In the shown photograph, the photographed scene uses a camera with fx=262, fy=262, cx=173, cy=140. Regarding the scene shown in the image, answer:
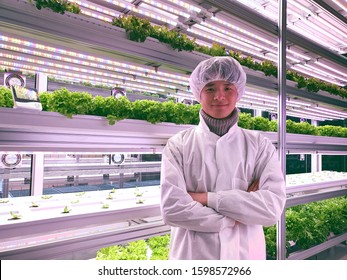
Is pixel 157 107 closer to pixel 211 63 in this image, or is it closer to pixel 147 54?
pixel 147 54

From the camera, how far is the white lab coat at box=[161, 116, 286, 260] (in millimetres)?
1277

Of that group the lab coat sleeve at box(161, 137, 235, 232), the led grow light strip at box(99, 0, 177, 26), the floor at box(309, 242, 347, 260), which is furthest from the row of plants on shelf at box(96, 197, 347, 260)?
the led grow light strip at box(99, 0, 177, 26)

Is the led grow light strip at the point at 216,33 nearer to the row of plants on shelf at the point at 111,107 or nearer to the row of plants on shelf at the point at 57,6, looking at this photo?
the row of plants on shelf at the point at 111,107

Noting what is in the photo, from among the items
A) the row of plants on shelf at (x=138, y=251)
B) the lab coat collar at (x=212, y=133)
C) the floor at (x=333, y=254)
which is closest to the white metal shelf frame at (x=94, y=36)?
the lab coat collar at (x=212, y=133)

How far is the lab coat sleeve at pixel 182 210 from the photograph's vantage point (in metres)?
1.25

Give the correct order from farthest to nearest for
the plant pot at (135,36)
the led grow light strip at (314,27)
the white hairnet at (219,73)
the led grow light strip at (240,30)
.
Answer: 1. the led grow light strip at (314,27)
2. the led grow light strip at (240,30)
3. the plant pot at (135,36)
4. the white hairnet at (219,73)

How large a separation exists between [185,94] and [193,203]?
1899mm

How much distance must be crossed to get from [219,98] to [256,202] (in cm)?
59

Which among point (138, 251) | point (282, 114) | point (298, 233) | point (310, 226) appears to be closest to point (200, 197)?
point (138, 251)

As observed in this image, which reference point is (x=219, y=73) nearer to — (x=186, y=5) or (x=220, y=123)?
(x=220, y=123)

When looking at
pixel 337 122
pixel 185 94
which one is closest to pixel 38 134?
pixel 185 94

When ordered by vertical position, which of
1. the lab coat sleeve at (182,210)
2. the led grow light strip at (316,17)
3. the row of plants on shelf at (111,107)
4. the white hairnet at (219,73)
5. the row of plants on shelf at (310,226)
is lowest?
the row of plants on shelf at (310,226)

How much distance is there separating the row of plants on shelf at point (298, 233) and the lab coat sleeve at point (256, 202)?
947 mm
